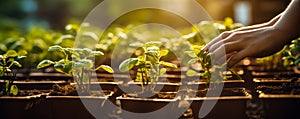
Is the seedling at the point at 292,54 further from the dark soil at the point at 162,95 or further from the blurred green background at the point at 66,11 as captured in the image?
the blurred green background at the point at 66,11

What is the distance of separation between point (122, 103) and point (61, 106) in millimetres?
199

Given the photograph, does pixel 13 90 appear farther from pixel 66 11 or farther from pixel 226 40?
pixel 66 11

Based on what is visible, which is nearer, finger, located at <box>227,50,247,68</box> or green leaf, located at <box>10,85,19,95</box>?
finger, located at <box>227,50,247,68</box>

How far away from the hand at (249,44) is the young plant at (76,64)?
1.29 feet

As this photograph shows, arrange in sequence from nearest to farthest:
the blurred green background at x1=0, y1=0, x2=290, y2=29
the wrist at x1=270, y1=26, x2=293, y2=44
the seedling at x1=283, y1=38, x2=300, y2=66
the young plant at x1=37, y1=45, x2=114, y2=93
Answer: the wrist at x1=270, y1=26, x2=293, y2=44 → the young plant at x1=37, y1=45, x2=114, y2=93 → the seedling at x1=283, y1=38, x2=300, y2=66 → the blurred green background at x1=0, y1=0, x2=290, y2=29

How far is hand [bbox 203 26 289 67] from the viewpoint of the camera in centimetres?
120

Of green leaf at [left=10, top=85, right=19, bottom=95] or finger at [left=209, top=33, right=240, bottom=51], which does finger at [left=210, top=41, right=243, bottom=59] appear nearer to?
finger at [left=209, top=33, right=240, bottom=51]

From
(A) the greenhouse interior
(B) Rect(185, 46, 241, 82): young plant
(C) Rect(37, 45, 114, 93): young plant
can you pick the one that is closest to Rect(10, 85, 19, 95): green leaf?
(A) the greenhouse interior

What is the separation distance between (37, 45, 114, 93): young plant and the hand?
39 centimetres

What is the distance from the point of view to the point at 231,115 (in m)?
1.25

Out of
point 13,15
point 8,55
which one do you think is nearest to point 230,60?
point 8,55

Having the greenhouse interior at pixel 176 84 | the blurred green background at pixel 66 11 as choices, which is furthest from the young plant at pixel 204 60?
the blurred green background at pixel 66 11

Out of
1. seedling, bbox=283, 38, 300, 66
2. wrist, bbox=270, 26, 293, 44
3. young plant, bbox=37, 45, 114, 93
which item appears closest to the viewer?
wrist, bbox=270, 26, 293, 44

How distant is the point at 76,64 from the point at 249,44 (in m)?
0.56
